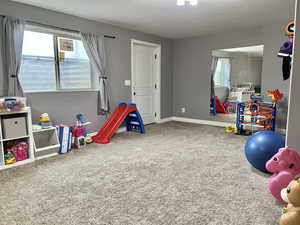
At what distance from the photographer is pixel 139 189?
87.8 inches

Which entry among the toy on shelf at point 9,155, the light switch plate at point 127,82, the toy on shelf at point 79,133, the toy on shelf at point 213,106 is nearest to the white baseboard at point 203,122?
the toy on shelf at point 213,106

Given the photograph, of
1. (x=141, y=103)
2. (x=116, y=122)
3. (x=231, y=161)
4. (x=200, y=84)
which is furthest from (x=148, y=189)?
(x=200, y=84)

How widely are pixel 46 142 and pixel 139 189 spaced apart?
→ 7.32 ft

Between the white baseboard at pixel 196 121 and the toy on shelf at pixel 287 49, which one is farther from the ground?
the toy on shelf at pixel 287 49

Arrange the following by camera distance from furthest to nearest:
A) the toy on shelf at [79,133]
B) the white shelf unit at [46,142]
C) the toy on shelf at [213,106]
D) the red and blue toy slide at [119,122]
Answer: the toy on shelf at [213,106] < the red and blue toy slide at [119,122] < the toy on shelf at [79,133] < the white shelf unit at [46,142]

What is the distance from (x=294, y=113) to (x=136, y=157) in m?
2.14

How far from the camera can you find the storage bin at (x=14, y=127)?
281 cm

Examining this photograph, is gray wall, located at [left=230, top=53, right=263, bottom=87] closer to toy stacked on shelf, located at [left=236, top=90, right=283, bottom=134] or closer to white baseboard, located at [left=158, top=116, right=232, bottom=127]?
toy stacked on shelf, located at [left=236, top=90, right=283, bottom=134]

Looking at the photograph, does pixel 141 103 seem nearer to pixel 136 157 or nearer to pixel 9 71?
pixel 136 157

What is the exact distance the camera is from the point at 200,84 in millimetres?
5820

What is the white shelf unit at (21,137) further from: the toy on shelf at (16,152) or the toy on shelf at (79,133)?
the toy on shelf at (79,133)

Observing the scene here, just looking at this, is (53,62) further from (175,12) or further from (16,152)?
(175,12)

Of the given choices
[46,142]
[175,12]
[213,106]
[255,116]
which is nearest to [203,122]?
[213,106]

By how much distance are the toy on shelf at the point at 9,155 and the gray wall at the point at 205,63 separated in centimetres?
444
